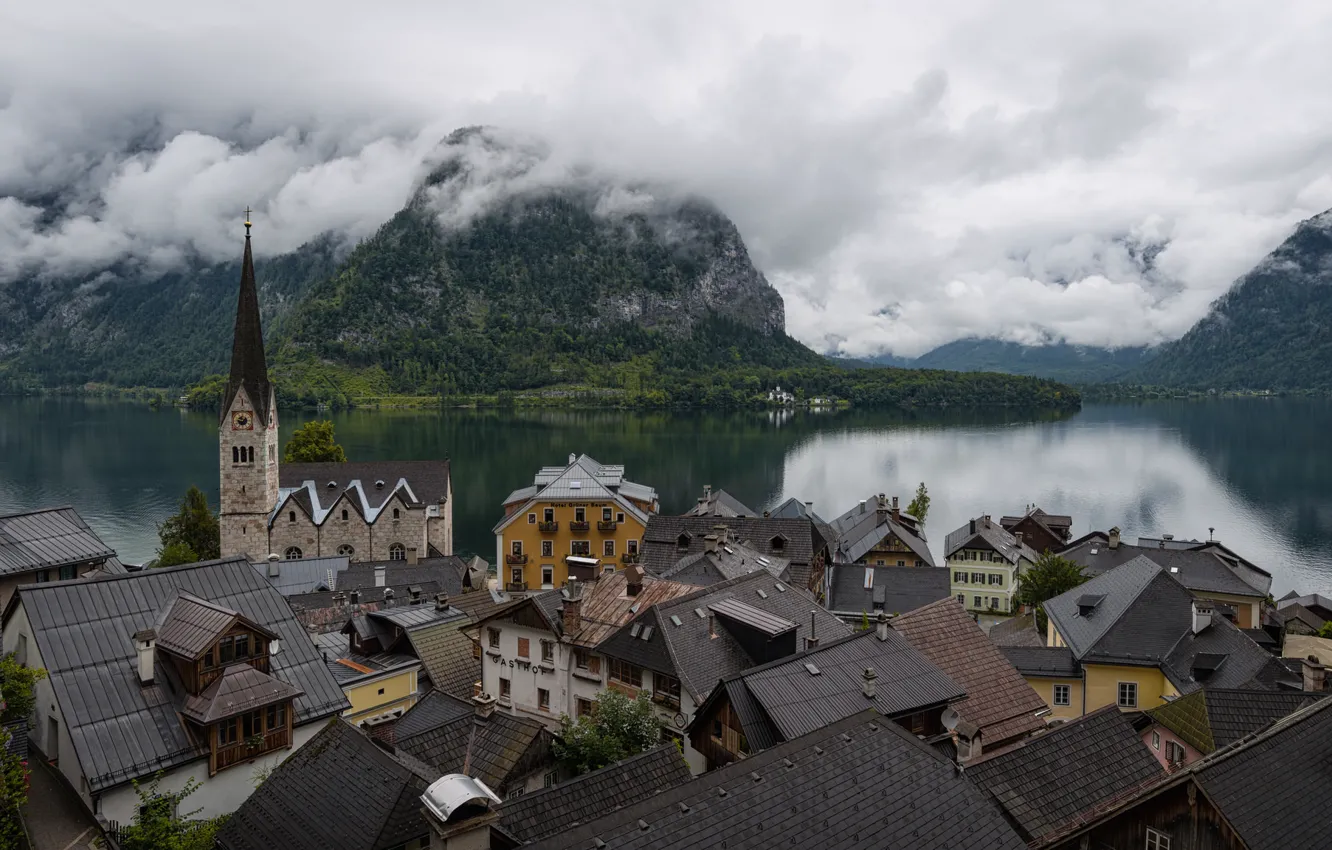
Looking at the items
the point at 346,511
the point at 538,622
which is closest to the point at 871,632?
the point at 538,622

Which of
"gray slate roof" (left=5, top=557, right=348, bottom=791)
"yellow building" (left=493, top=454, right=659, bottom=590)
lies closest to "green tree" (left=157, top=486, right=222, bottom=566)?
"yellow building" (left=493, top=454, right=659, bottom=590)

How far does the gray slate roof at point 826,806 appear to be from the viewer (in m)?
11.7

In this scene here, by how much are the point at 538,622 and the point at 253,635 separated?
13715 millimetres

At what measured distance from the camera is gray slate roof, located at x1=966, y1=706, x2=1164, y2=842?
1688 centimetres

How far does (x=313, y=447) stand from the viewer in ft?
287

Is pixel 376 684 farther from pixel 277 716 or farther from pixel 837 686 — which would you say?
pixel 837 686

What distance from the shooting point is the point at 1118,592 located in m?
39.8

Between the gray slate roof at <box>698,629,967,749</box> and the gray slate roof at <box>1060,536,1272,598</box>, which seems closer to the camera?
the gray slate roof at <box>698,629,967,749</box>

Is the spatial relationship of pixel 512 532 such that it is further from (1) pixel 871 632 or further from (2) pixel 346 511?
(1) pixel 871 632

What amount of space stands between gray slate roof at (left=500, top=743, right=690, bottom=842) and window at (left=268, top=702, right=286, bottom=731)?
6263 millimetres

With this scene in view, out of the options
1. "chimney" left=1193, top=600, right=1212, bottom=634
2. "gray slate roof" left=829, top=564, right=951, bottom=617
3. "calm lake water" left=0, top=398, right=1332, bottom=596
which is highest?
"chimney" left=1193, top=600, right=1212, bottom=634

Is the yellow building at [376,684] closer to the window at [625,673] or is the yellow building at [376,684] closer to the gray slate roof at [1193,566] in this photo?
the window at [625,673]

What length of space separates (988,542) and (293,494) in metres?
52.7

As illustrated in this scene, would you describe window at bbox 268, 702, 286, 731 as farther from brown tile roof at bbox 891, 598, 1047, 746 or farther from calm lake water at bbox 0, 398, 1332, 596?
calm lake water at bbox 0, 398, 1332, 596
